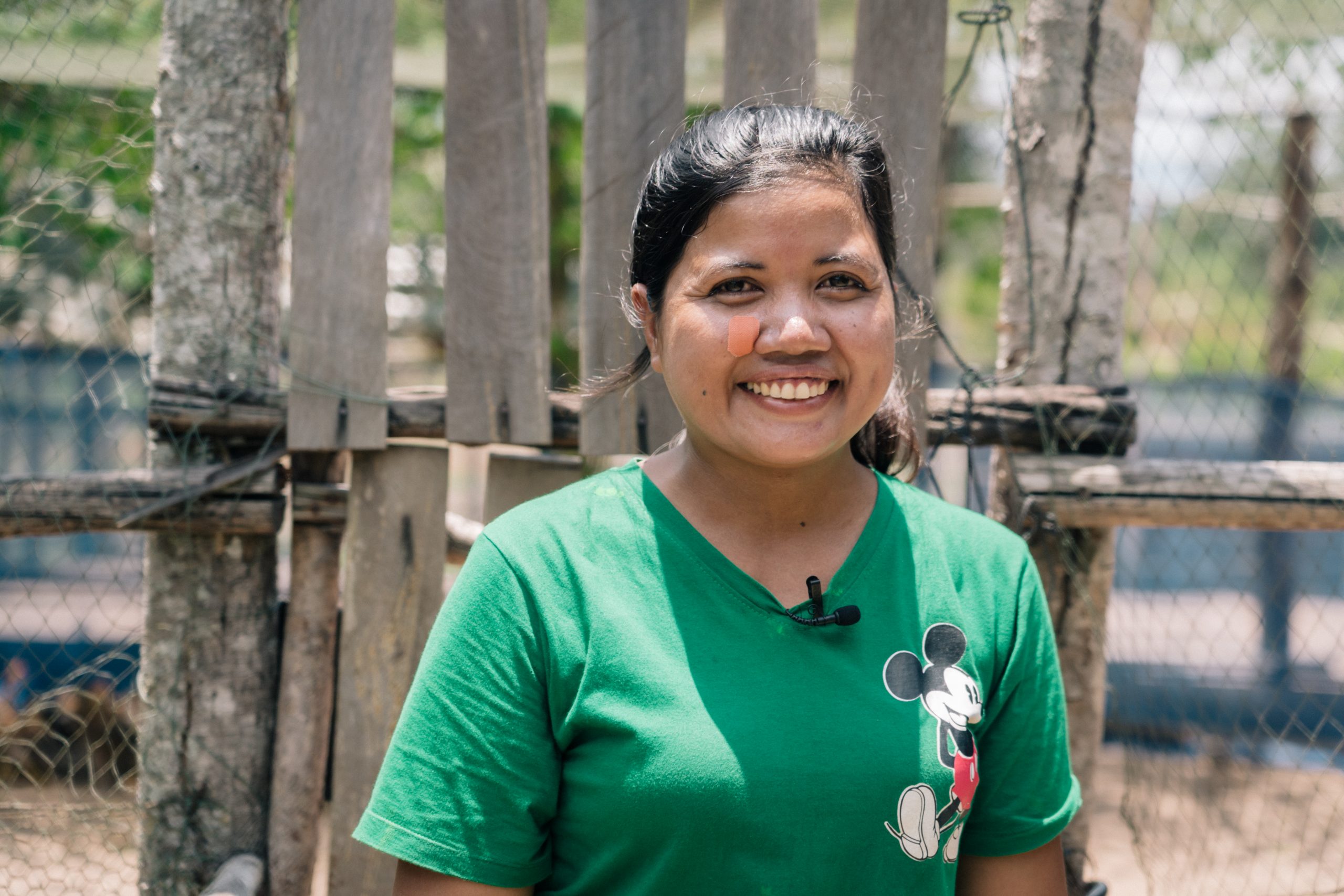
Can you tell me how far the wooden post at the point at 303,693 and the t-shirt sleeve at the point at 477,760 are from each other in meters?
1.19

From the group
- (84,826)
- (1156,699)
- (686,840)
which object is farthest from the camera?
(1156,699)

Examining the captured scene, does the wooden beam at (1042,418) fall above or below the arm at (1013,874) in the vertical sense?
above

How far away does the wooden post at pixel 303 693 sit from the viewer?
2443mm

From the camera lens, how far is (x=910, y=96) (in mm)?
2365

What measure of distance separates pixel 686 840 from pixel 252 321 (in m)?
1.67

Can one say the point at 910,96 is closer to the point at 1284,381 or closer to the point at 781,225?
the point at 781,225

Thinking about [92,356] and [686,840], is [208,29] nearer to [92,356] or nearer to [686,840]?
[686,840]

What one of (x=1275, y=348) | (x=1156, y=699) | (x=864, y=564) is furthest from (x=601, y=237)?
(x=1275, y=348)

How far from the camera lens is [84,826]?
3994 millimetres

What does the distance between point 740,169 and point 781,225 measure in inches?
3.9

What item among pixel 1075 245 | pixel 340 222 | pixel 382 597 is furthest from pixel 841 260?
pixel 382 597

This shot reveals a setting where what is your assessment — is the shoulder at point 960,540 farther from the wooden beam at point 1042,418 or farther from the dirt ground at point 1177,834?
the dirt ground at point 1177,834

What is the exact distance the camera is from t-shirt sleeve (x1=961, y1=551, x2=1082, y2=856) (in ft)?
4.91

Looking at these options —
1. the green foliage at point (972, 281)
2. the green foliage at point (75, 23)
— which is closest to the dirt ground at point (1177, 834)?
the green foliage at point (75, 23)
